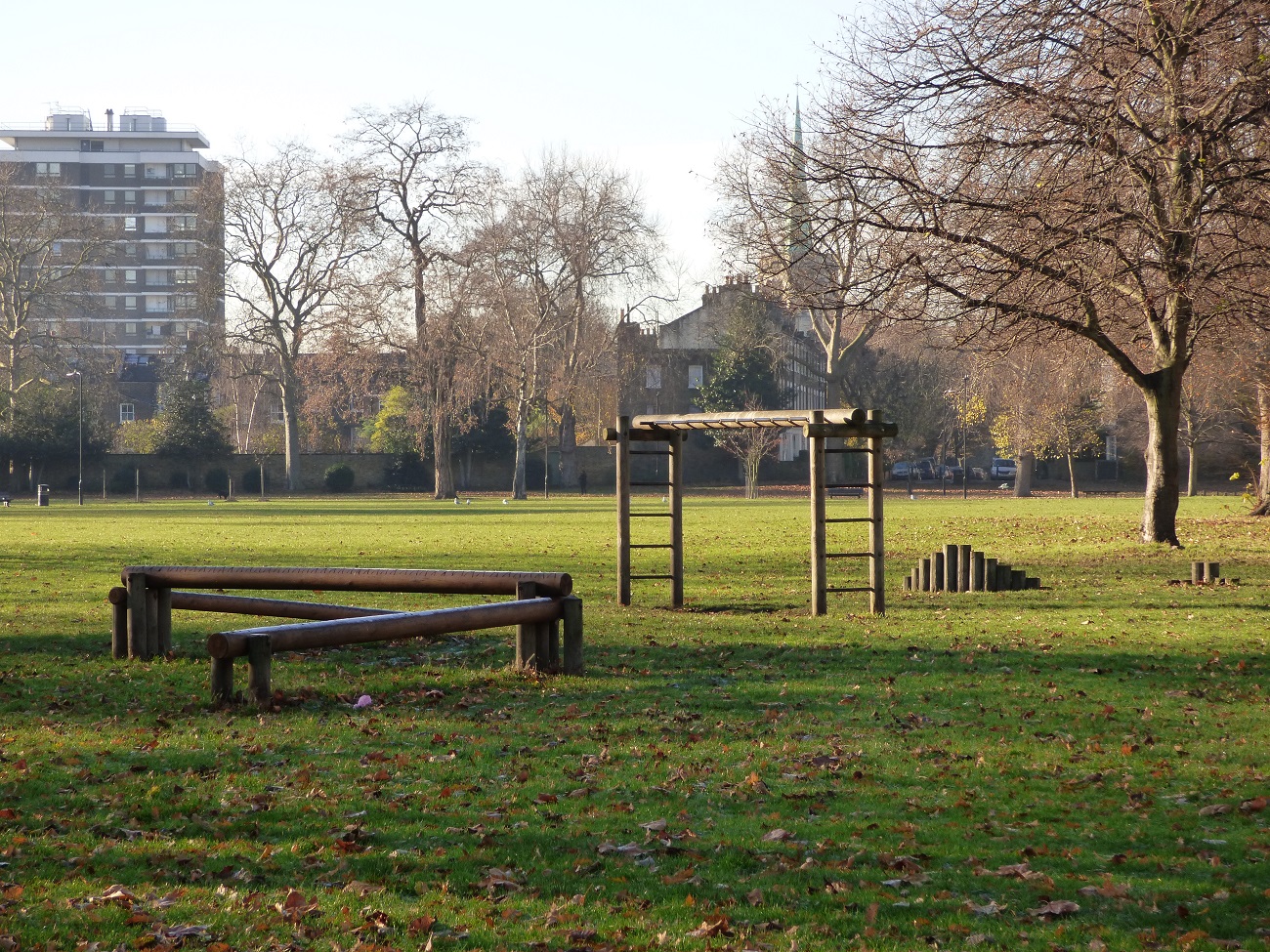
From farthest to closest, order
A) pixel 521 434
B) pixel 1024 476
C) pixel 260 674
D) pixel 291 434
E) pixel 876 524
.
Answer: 1. pixel 291 434
2. pixel 1024 476
3. pixel 521 434
4. pixel 876 524
5. pixel 260 674

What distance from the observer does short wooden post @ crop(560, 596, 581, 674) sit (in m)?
10.7

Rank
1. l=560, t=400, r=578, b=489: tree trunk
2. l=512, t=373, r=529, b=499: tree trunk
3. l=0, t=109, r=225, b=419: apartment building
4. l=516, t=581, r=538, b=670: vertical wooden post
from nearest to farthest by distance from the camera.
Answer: l=516, t=581, r=538, b=670: vertical wooden post, l=512, t=373, r=529, b=499: tree trunk, l=560, t=400, r=578, b=489: tree trunk, l=0, t=109, r=225, b=419: apartment building

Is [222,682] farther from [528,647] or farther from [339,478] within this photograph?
[339,478]

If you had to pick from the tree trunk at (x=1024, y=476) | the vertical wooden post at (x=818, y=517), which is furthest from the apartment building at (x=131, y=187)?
the vertical wooden post at (x=818, y=517)

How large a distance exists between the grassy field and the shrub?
53.0 meters

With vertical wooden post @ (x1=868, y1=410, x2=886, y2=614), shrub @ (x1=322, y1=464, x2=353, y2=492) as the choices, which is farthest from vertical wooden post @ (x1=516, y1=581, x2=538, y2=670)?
shrub @ (x1=322, y1=464, x2=353, y2=492)

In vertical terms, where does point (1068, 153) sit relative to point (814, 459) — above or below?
above

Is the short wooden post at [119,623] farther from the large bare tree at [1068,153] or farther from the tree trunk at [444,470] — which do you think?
the tree trunk at [444,470]

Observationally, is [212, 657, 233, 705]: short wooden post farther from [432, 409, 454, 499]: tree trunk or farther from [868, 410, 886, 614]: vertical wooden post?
[432, 409, 454, 499]: tree trunk

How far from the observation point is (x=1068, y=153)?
18516 millimetres

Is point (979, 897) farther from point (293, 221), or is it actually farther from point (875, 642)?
point (293, 221)

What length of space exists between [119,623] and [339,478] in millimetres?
56812

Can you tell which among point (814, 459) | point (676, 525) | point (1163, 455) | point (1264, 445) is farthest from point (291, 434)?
point (814, 459)

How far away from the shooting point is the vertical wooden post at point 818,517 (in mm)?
14391
